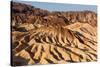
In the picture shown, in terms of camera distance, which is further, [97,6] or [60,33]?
[97,6]

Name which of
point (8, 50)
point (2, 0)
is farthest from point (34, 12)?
point (8, 50)

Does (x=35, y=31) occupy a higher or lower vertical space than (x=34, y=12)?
lower

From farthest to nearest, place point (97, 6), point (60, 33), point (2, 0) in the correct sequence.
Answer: point (97, 6), point (60, 33), point (2, 0)

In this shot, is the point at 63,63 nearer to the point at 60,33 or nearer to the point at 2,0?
the point at 60,33

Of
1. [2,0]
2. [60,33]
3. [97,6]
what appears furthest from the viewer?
[97,6]

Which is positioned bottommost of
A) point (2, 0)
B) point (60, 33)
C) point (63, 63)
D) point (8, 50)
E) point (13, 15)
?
point (63, 63)

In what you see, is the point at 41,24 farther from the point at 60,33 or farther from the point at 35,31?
the point at 60,33
